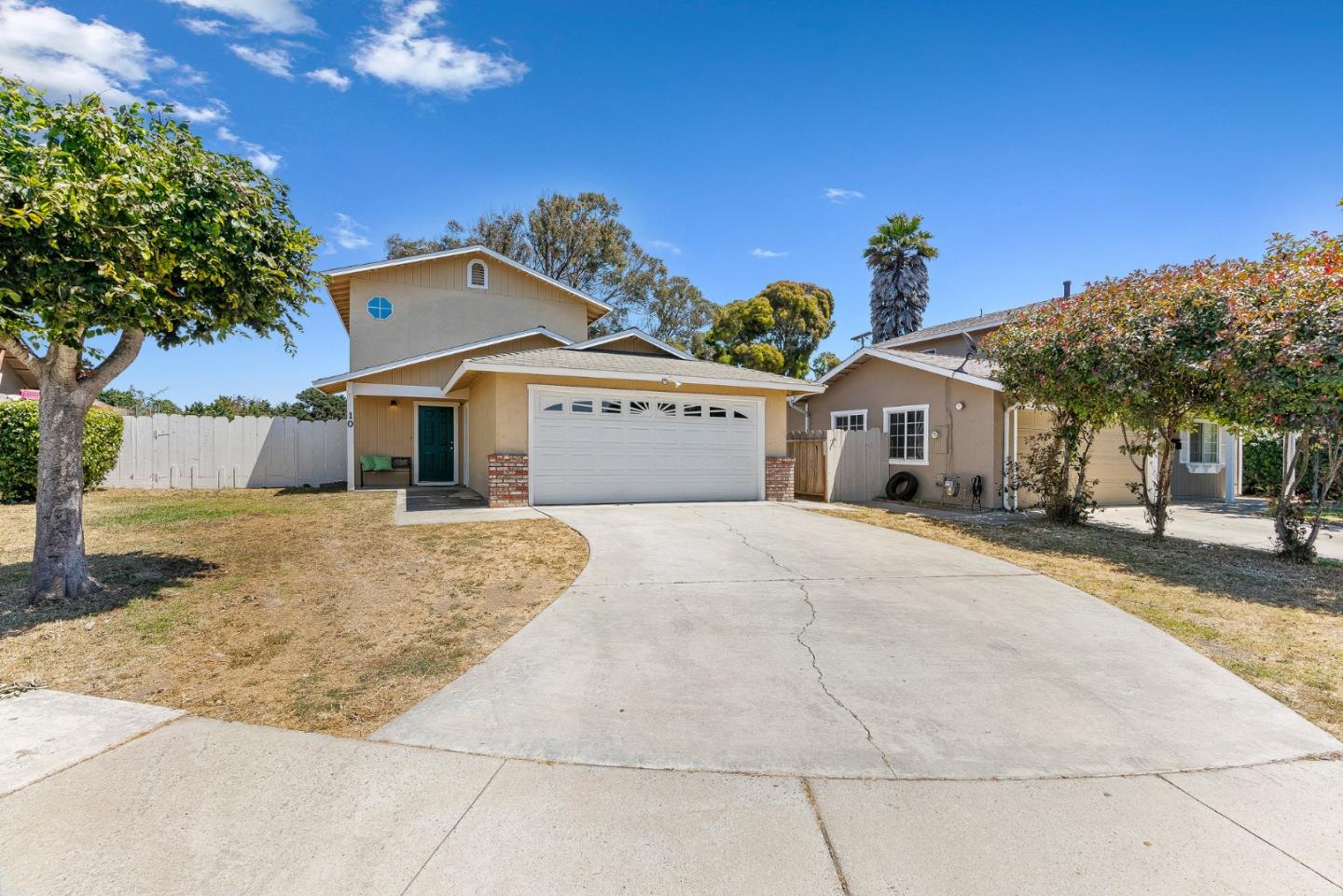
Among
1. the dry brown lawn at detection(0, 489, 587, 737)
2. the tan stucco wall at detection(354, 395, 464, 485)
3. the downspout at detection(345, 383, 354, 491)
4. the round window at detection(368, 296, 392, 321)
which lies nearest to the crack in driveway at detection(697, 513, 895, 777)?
the dry brown lawn at detection(0, 489, 587, 737)

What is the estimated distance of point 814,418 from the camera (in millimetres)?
18625

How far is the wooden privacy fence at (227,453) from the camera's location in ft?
47.5

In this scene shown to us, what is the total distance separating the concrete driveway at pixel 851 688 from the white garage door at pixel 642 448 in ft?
17.8

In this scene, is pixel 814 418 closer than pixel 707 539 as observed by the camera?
No

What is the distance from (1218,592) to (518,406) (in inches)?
399

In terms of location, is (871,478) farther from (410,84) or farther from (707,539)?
(410,84)

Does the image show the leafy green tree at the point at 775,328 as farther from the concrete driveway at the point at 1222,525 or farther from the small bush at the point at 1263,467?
the concrete driveway at the point at 1222,525

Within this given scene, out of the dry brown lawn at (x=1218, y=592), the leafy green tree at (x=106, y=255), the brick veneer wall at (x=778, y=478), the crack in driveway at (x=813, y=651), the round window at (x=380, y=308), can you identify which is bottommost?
the dry brown lawn at (x=1218, y=592)

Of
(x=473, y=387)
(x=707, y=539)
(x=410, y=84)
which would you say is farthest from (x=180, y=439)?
(x=707, y=539)

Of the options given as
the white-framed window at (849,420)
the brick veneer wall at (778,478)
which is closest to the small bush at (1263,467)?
the white-framed window at (849,420)

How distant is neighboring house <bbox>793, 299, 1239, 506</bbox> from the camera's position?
506 inches

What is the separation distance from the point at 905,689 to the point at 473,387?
1252 cm

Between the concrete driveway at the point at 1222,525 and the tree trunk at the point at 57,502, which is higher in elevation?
the tree trunk at the point at 57,502

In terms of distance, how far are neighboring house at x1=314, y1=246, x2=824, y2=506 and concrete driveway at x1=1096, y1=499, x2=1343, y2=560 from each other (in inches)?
264
